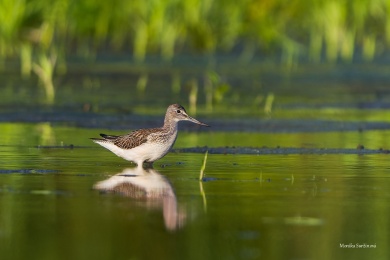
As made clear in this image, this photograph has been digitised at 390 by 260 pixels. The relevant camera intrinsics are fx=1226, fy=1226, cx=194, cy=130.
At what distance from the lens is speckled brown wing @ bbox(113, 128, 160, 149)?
11461 millimetres

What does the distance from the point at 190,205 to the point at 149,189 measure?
35.7 inches

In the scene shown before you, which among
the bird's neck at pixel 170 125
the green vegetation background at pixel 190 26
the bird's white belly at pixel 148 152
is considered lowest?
the bird's white belly at pixel 148 152

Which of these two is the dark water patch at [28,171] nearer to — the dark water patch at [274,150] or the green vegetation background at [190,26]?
the dark water patch at [274,150]

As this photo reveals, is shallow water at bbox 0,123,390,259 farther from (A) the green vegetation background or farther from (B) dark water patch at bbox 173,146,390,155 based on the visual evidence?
(A) the green vegetation background

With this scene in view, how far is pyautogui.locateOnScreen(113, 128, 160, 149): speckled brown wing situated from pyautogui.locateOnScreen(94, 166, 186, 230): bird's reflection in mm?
256

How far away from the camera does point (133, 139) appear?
11570mm

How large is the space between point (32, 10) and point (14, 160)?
11822mm

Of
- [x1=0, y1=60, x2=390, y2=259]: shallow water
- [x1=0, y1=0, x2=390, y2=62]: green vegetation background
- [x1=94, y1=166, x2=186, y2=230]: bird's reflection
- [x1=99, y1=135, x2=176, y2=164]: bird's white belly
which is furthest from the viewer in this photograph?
[x1=0, y1=0, x2=390, y2=62]: green vegetation background

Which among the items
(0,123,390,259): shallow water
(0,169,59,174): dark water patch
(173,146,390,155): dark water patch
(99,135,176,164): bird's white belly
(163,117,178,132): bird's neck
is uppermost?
(163,117,178,132): bird's neck

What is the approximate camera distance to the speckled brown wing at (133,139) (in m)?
11.5

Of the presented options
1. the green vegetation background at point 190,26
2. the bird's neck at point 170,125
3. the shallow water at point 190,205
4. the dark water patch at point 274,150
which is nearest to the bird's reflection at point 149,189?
the shallow water at point 190,205

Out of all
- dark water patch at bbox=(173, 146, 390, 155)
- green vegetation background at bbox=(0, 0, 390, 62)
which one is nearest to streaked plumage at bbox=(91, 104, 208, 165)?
dark water patch at bbox=(173, 146, 390, 155)

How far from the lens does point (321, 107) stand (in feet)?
59.6

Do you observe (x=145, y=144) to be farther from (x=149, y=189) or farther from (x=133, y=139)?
(x=149, y=189)
